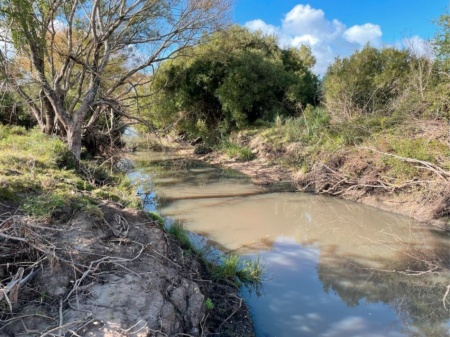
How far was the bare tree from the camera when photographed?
30.2 feet

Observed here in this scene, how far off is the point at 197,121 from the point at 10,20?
1067 centimetres

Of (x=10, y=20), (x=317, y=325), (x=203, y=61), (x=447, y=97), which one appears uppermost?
(x=203, y=61)

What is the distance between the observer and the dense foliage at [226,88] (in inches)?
644

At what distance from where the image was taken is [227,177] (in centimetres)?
1316

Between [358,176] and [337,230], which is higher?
[358,176]

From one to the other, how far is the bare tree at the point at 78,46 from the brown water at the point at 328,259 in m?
4.05

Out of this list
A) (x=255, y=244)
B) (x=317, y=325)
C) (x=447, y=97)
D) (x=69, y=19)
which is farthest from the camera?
(x=69, y=19)

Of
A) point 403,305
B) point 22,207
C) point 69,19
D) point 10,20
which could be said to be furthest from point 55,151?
point 403,305

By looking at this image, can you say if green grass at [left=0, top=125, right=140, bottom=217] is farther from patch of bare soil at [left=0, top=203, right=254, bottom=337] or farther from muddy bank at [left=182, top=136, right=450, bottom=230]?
muddy bank at [left=182, top=136, right=450, bottom=230]

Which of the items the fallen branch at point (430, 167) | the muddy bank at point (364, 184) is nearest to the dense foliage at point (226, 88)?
the muddy bank at point (364, 184)

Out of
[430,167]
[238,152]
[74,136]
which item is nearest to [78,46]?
[74,136]

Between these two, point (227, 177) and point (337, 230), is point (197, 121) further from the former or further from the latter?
point (337, 230)

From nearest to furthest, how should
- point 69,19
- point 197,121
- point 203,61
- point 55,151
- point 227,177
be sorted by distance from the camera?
point 55,151 < point 69,19 < point 227,177 < point 203,61 < point 197,121

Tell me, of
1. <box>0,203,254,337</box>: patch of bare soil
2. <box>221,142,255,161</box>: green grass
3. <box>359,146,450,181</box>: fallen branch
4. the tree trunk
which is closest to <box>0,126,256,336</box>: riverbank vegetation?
<box>0,203,254,337</box>: patch of bare soil
